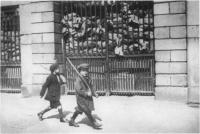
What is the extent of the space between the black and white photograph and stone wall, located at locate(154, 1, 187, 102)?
0.03 meters

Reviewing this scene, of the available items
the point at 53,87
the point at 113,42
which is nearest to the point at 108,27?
the point at 113,42

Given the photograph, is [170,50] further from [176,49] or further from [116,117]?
[116,117]

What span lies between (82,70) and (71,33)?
13.6 feet

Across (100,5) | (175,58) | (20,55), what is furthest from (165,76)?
(20,55)

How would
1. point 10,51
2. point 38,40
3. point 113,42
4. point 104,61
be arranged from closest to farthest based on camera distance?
point 113,42 < point 104,61 < point 38,40 < point 10,51

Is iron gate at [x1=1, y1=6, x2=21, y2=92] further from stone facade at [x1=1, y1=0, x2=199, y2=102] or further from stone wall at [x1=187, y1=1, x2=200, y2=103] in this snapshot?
stone wall at [x1=187, y1=1, x2=200, y2=103]

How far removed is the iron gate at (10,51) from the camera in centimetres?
1177

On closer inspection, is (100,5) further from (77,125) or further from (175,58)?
(77,125)

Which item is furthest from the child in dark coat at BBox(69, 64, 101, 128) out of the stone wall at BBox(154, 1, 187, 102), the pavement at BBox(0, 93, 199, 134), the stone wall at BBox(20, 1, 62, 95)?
the stone wall at BBox(20, 1, 62, 95)

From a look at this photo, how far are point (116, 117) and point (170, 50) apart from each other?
2624 mm

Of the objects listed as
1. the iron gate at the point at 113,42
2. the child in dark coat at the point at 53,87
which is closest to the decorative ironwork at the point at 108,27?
the iron gate at the point at 113,42

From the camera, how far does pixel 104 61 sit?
34.9 feet

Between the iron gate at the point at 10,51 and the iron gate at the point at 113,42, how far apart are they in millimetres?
1870

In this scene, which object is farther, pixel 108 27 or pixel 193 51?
pixel 108 27
